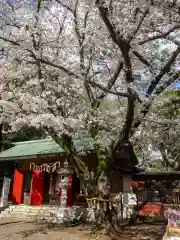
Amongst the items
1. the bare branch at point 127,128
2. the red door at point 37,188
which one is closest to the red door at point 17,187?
the red door at point 37,188

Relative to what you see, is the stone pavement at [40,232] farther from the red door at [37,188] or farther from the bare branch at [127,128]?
the red door at [37,188]

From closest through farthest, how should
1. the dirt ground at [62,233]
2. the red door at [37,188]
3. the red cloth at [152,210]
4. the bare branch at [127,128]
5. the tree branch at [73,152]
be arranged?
the bare branch at [127,128] → the dirt ground at [62,233] → the tree branch at [73,152] → the red cloth at [152,210] → the red door at [37,188]

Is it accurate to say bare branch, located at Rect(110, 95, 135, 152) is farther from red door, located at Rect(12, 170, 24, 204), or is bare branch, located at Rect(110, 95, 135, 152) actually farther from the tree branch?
red door, located at Rect(12, 170, 24, 204)

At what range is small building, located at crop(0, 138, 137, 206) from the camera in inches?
709

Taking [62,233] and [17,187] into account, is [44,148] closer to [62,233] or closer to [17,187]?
[17,187]

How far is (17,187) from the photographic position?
20.4 meters

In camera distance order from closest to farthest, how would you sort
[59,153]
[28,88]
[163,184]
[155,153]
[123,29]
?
1. [123,29]
2. [28,88]
3. [59,153]
4. [163,184]
5. [155,153]

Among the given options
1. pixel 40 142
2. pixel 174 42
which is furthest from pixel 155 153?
pixel 174 42

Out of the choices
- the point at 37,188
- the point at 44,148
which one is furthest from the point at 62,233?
the point at 44,148

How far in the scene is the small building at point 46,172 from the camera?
59.1 feet

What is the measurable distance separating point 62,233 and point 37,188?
8.45 metres

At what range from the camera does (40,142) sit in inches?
877

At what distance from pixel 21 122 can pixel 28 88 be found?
1.73 meters

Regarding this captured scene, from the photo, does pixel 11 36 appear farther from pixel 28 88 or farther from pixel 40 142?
pixel 40 142
